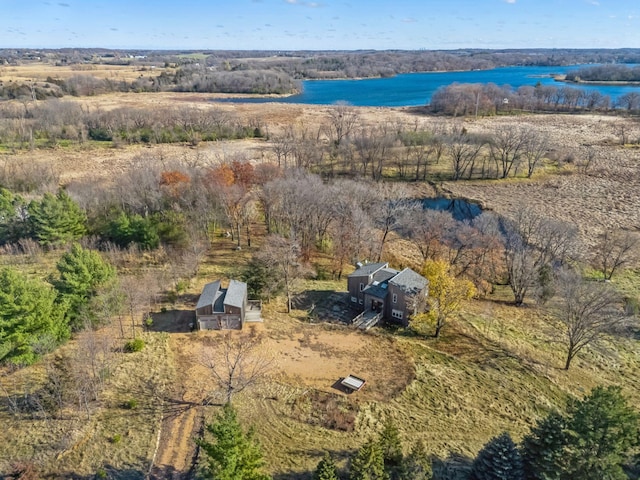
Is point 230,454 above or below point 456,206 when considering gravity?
above

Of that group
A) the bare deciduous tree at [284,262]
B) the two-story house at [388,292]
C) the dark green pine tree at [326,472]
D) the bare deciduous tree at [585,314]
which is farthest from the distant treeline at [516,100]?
the dark green pine tree at [326,472]

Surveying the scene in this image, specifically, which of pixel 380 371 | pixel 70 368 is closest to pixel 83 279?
pixel 70 368

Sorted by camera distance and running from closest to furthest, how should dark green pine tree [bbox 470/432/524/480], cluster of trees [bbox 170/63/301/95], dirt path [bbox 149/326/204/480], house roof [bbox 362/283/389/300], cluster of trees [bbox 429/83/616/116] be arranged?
dark green pine tree [bbox 470/432/524/480] < dirt path [bbox 149/326/204/480] < house roof [bbox 362/283/389/300] < cluster of trees [bbox 429/83/616/116] < cluster of trees [bbox 170/63/301/95]

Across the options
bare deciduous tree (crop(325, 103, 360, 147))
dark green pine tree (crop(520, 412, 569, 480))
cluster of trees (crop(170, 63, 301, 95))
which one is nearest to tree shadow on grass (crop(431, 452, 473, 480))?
dark green pine tree (crop(520, 412, 569, 480))

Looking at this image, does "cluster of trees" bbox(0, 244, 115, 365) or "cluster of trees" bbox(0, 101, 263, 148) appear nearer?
"cluster of trees" bbox(0, 244, 115, 365)

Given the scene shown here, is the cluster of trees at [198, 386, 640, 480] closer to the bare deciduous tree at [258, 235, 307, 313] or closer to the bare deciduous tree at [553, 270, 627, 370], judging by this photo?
the bare deciduous tree at [553, 270, 627, 370]

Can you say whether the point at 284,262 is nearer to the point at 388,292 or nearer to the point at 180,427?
the point at 388,292

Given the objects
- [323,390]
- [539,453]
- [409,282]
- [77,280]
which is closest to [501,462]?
[539,453]
